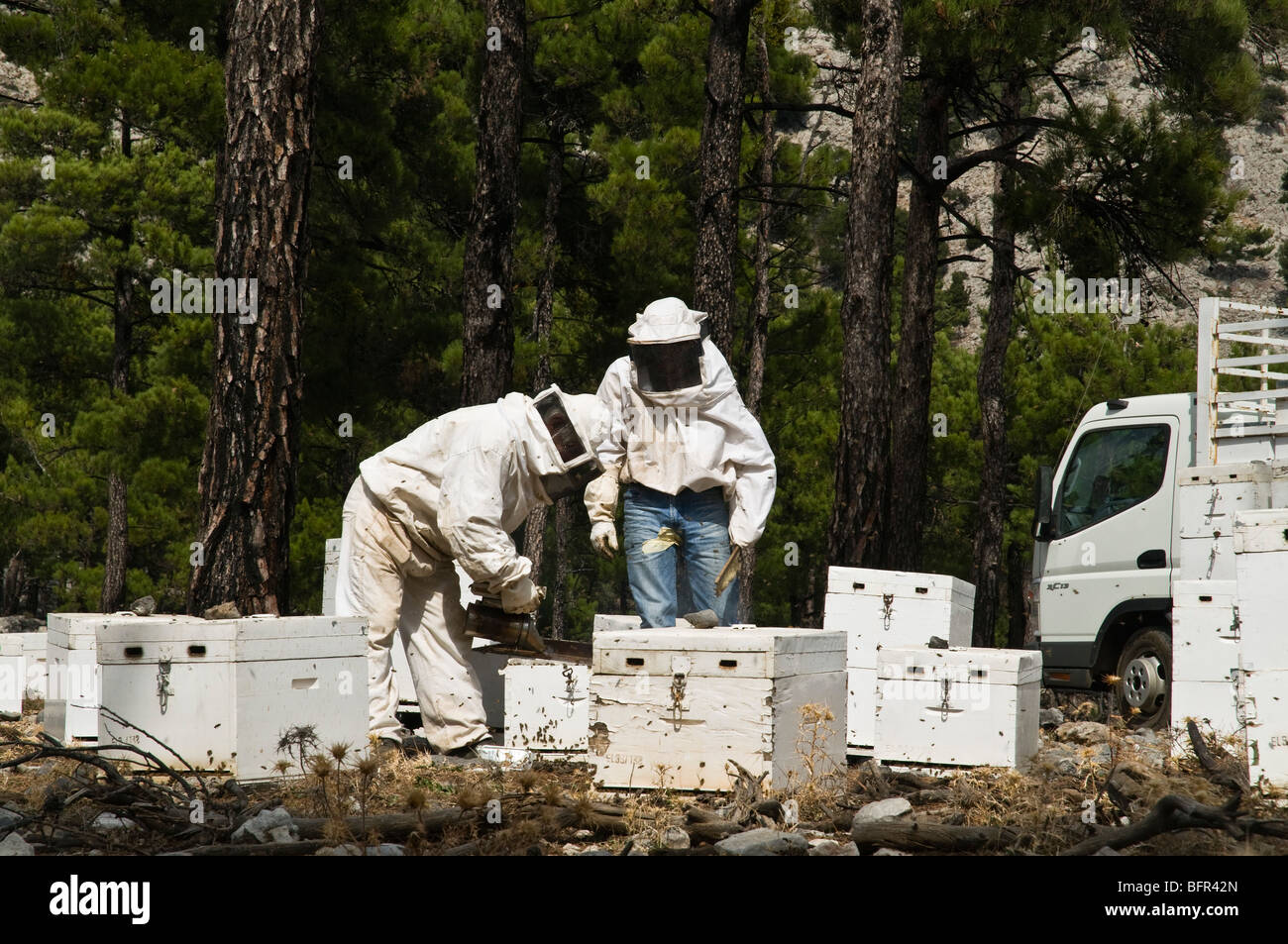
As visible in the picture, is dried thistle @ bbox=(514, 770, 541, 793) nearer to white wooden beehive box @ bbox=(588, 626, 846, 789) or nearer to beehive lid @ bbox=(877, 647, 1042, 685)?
white wooden beehive box @ bbox=(588, 626, 846, 789)

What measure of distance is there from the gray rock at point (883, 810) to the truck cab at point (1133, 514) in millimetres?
4838

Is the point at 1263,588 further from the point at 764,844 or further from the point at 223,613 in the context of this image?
the point at 223,613

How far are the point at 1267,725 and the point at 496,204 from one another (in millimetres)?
7910

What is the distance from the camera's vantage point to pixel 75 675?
5.98 metres

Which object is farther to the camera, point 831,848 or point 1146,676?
point 1146,676

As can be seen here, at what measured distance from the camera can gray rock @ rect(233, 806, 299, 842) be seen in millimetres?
4109

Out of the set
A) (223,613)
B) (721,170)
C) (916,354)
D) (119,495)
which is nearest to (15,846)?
(223,613)

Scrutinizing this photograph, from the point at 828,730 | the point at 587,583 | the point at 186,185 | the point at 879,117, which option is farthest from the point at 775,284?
the point at 828,730

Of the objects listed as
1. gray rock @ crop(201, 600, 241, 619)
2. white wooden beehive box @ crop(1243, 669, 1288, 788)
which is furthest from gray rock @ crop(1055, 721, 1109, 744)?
gray rock @ crop(201, 600, 241, 619)

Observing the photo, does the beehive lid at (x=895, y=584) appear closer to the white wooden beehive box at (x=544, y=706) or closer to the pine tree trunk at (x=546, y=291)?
the white wooden beehive box at (x=544, y=706)

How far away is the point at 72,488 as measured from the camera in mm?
19781

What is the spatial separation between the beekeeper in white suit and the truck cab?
4.71 m
